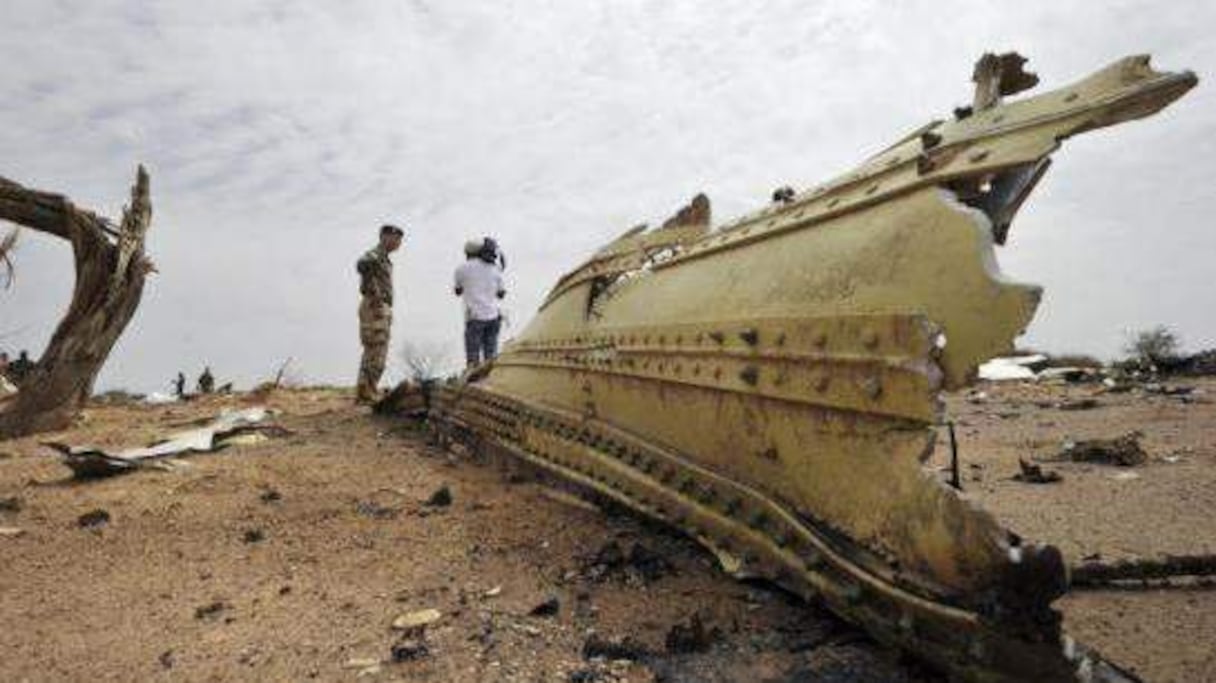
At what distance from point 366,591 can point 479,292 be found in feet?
20.1

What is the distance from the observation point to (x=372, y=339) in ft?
32.8

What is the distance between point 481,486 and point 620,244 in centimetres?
183

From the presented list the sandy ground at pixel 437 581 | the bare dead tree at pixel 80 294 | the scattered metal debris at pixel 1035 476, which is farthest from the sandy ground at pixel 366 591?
the bare dead tree at pixel 80 294

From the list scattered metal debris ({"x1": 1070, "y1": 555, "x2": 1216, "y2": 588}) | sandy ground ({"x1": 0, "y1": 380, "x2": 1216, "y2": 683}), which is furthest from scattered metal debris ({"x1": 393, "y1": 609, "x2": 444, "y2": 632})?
scattered metal debris ({"x1": 1070, "y1": 555, "x2": 1216, "y2": 588})

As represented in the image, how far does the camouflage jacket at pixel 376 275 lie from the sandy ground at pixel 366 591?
4.01 metres

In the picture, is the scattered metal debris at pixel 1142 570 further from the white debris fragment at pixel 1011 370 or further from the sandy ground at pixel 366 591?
the white debris fragment at pixel 1011 370

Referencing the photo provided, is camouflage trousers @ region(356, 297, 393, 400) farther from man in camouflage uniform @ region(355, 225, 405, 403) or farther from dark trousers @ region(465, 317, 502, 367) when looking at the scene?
dark trousers @ region(465, 317, 502, 367)

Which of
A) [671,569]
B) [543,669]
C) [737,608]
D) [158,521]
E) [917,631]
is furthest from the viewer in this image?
[158,521]

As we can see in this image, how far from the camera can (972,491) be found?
5941mm

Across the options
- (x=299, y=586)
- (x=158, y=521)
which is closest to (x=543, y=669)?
(x=299, y=586)

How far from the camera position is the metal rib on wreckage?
2.29 m

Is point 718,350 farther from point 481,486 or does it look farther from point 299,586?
point 481,486

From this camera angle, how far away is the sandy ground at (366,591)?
293cm

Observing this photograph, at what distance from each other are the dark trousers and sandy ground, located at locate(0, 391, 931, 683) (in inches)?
142
